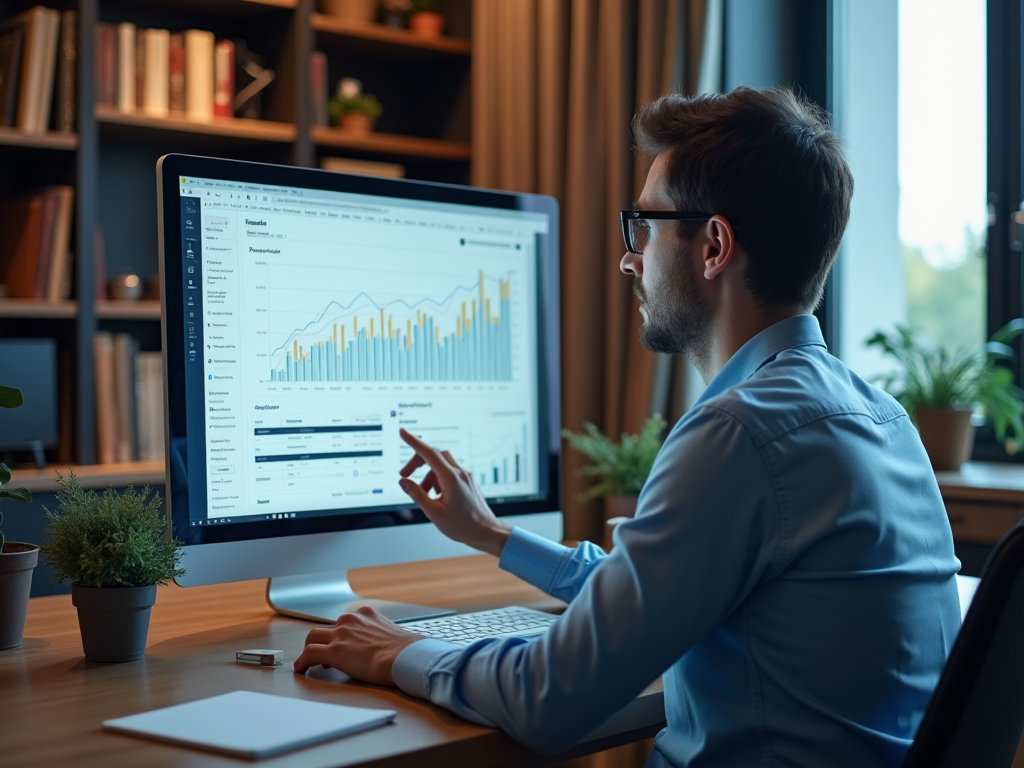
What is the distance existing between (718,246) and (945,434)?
149 cm

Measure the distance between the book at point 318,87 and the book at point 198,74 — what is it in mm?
294

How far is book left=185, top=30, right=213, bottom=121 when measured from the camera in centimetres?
299

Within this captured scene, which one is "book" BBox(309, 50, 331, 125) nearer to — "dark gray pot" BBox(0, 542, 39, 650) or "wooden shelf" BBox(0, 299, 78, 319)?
"wooden shelf" BBox(0, 299, 78, 319)

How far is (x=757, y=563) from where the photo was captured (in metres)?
0.90

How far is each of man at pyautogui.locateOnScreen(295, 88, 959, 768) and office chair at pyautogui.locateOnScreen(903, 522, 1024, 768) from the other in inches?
3.7

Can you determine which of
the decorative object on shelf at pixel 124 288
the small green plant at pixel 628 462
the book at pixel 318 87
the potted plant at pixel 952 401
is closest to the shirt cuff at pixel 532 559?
the small green plant at pixel 628 462

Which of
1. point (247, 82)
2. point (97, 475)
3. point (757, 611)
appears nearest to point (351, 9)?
point (247, 82)

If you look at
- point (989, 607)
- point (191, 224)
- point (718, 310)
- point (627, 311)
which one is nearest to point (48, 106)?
point (627, 311)

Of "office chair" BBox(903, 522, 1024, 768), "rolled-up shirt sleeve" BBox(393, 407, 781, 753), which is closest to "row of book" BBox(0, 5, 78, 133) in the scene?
"rolled-up shirt sleeve" BBox(393, 407, 781, 753)

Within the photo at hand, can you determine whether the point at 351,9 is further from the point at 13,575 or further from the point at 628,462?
the point at 13,575

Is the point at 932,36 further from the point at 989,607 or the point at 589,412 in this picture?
the point at 989,607

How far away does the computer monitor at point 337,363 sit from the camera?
1.21 meters

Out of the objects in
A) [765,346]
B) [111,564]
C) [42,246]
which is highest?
[42,246]

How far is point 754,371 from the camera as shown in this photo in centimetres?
110
